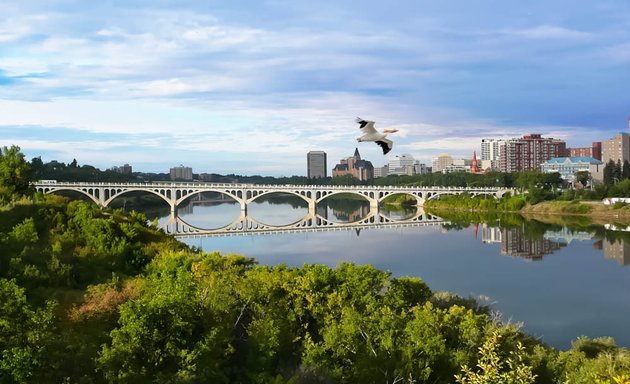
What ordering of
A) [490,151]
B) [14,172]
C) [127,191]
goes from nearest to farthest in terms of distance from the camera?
[14,172] < [127,191] < [490,151]

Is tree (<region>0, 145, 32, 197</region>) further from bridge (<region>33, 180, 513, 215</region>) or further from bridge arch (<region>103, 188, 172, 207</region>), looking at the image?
bridge arch (<region>103, 188, 172, 207</region>)

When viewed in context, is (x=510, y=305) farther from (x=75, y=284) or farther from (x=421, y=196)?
(x=421, y=196)

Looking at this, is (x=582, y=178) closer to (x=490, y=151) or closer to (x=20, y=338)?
(x=20, y=338)

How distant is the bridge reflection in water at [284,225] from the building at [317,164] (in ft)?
279

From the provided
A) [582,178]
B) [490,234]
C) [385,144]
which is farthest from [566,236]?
[385,144]

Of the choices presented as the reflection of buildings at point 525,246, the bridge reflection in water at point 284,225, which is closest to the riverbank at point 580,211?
the bridge reflection in water at point 284,225

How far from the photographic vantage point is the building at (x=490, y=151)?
133 meters

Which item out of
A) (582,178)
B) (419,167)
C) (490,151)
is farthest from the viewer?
(419,167)

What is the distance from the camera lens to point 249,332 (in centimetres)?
976

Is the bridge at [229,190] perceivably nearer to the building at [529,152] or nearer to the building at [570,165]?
the building at [570,165]

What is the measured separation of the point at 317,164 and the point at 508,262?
117228mm

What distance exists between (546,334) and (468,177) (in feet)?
212

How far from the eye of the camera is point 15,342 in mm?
7340

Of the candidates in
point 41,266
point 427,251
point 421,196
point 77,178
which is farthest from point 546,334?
point 77,178
